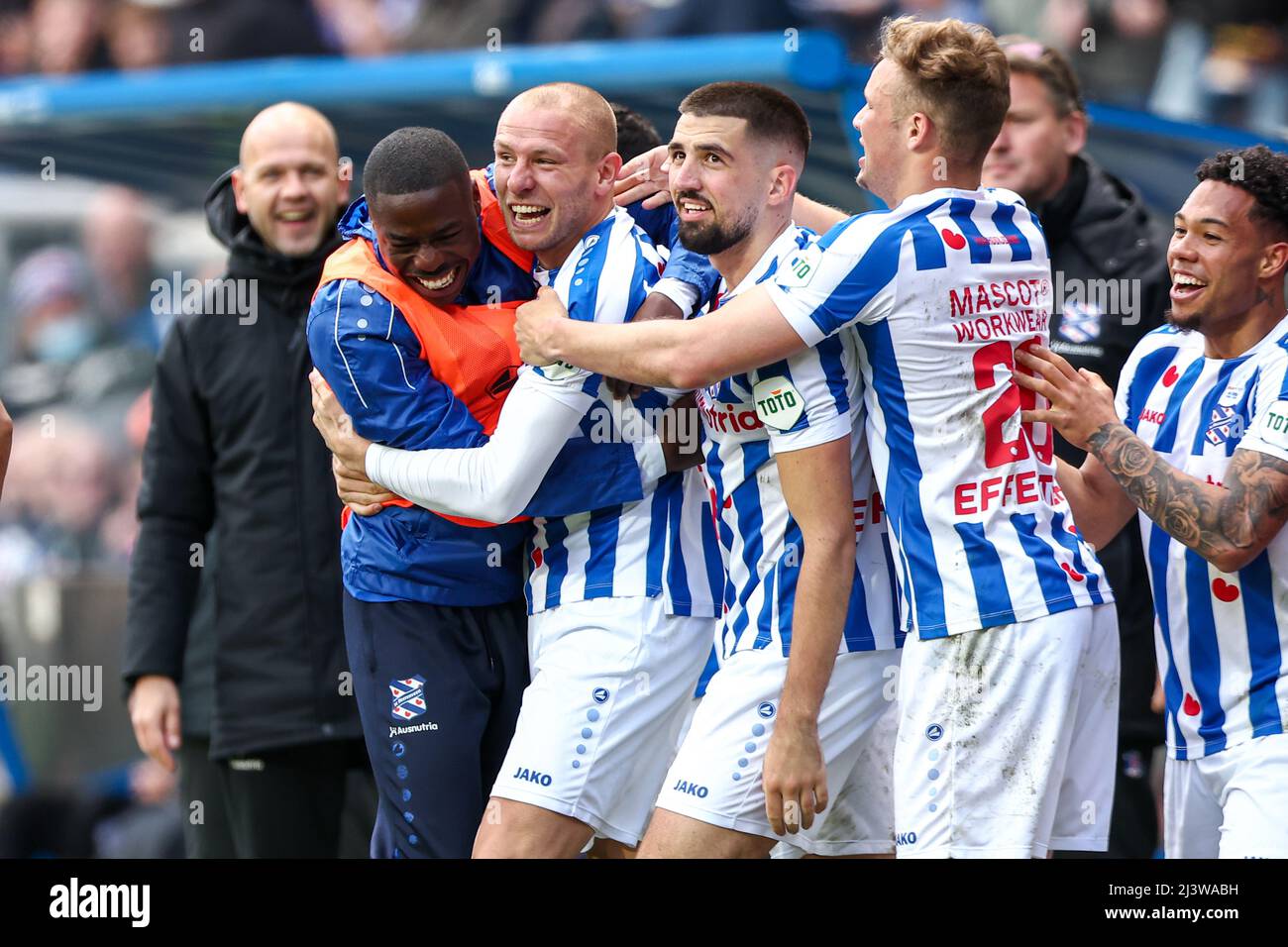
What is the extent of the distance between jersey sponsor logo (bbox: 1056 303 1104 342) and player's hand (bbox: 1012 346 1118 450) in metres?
1.86

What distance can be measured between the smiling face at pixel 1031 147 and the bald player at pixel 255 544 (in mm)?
2286

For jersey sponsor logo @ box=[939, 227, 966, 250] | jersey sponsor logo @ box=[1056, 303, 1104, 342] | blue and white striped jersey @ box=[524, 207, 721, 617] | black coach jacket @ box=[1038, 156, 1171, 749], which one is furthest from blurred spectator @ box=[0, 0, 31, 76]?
jersey sponsor logo @ box=[939, 227, 966, 250]

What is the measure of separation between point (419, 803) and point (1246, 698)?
206cm

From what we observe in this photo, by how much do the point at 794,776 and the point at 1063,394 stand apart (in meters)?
1.08

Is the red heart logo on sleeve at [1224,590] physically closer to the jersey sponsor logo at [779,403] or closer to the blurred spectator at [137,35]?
the jersey sponsor logo at [779,403]

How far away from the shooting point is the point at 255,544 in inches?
237

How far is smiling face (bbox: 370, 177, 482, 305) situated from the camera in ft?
14.3

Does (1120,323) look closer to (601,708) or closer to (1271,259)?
(1271,259)

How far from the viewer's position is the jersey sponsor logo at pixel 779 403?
4098 millimetres

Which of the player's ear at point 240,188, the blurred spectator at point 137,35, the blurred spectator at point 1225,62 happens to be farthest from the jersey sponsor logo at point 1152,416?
the blurred spectator at point 137,35

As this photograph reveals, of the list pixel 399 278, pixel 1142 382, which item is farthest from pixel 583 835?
pixel 1142 382

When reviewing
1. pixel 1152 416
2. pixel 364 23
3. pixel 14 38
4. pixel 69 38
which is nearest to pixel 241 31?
pixel 364 23

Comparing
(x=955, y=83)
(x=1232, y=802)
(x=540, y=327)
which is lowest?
(x=1232, y=802)
